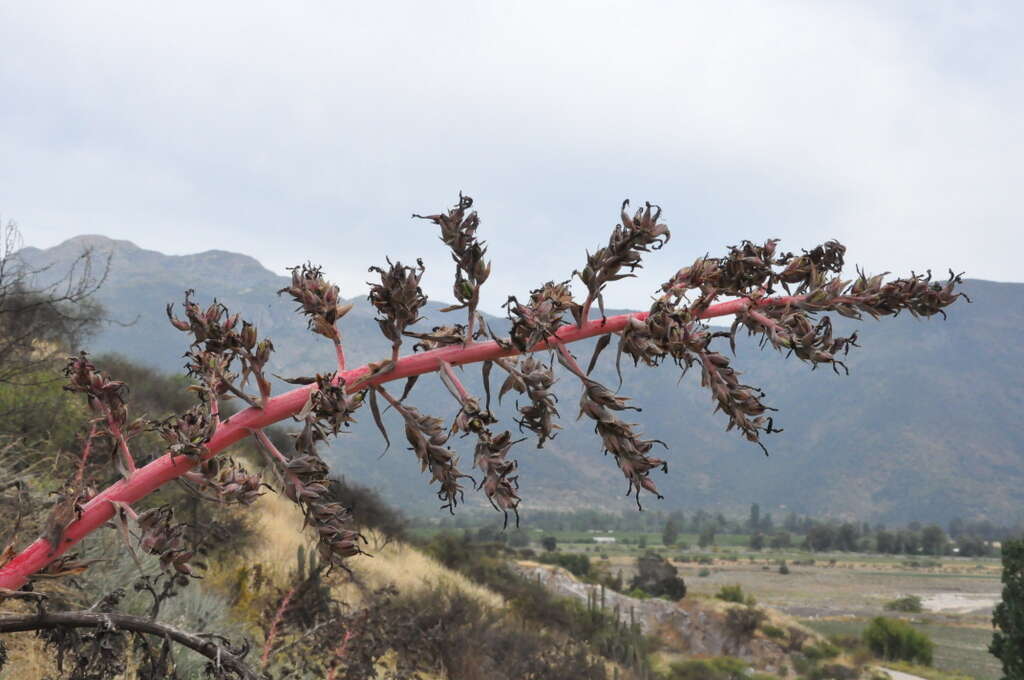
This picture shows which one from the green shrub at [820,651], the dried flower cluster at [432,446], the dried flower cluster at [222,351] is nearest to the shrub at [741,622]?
the green shrub at [820,651]

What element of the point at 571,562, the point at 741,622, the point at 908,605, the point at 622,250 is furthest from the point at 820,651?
the point at 622,250

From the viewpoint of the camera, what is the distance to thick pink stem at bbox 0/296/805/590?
1419mm

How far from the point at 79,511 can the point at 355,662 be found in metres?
4.51

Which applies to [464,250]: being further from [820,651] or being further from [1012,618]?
[820,651]

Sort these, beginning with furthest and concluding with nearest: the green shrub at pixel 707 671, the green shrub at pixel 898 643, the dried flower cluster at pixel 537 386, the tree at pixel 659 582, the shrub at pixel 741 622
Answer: the tree at pixel 659 582 < the green shrub at pixel 898 643 < the shrub at pixel 741 622 < the green shrub at pixel 707 671 < the dried flower cluster at pixel 537 386

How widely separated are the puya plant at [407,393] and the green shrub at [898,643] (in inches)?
2313

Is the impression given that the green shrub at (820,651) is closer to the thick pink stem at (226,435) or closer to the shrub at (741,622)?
the shrub at (741,622)

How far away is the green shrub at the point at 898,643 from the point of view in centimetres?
5044

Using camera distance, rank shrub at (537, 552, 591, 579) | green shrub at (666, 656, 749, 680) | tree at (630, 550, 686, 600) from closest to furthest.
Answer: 1. green shrub at (666, 656, 749, 680)
2. tree at (630, 550, 686, 600)
3. shrub at (537, 552, 591, 579)

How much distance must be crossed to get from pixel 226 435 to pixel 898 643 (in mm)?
59962

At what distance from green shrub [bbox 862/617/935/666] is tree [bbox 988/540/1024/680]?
2614 cm

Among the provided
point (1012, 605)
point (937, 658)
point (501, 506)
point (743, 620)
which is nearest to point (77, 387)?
point (501, 506)

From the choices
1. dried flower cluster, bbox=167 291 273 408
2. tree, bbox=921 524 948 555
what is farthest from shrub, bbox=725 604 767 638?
tree, bbox=921 524 948 555

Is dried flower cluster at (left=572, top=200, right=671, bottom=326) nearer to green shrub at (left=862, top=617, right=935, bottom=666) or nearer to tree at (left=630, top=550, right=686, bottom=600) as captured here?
tree at (left=630, top=550, right=686, bottom=600)
